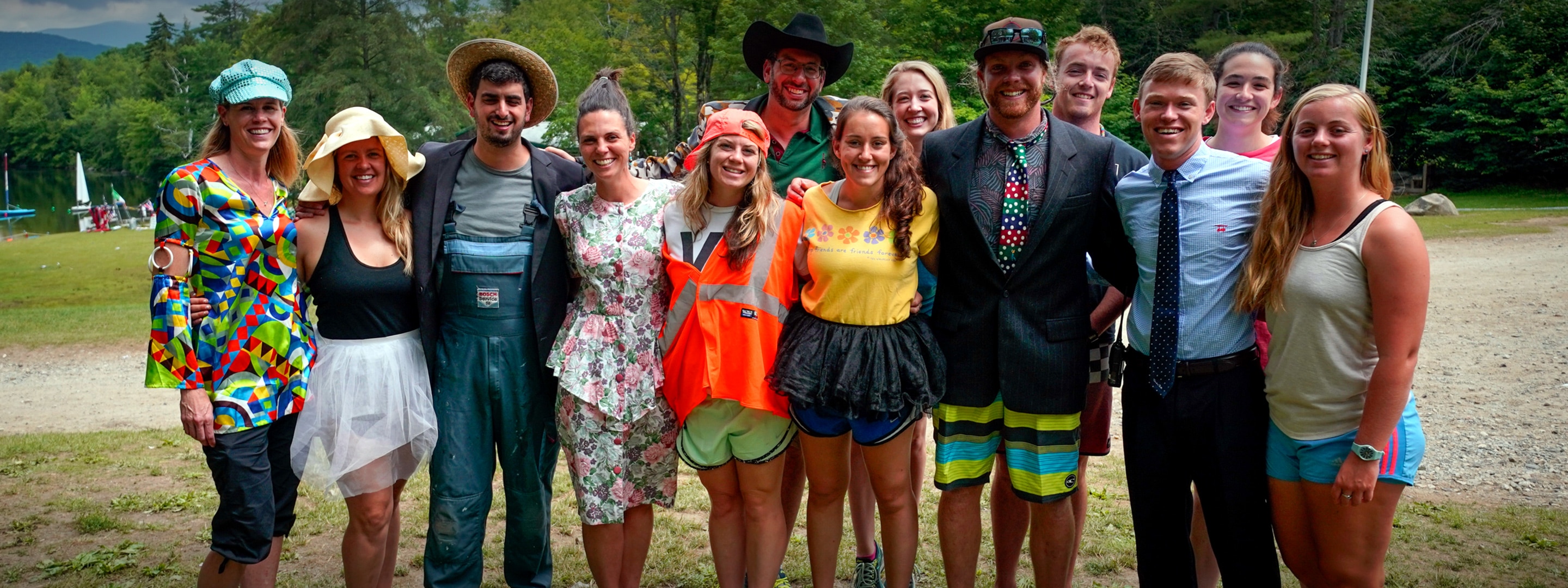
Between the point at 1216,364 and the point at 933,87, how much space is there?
2.05 meters

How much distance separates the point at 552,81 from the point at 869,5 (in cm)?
2422

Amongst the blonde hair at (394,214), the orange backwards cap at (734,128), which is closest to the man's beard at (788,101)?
the orange backwards cap at (734,128)

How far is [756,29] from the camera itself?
473 cm

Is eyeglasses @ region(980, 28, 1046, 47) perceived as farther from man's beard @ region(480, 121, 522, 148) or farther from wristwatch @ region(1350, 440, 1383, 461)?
man's beard @ region(480, 121, 522, 148)

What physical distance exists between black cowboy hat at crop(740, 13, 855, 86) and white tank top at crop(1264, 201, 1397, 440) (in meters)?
2.23

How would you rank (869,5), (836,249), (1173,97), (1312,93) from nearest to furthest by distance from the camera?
(1312,93) → (1173,97) → (836,249) → (869,5)

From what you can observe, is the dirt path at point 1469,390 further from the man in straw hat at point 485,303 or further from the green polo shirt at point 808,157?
the man in straw hat at point 485,303

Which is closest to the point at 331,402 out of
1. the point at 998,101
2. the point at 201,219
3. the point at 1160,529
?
the point at 201,219

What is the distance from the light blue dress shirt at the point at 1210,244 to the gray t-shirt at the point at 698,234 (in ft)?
5.17

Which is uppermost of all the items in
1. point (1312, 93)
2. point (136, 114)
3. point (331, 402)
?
point (136, 114)

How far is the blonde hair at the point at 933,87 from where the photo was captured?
4770mm

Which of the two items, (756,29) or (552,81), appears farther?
(756,29)

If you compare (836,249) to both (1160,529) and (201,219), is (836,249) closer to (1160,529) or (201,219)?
(1160,529)

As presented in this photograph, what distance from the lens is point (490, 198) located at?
3.95 m
